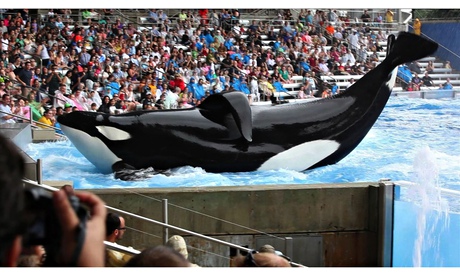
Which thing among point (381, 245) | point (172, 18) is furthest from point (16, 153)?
point (172, 18)

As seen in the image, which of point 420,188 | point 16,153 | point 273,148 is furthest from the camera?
point 273,148

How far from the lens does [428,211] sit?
721 cm

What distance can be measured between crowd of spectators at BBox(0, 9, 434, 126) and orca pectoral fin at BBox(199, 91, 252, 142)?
0.61 feet

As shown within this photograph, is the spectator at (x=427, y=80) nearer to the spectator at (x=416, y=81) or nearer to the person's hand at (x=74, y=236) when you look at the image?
the spectator at (x=416, y=81)

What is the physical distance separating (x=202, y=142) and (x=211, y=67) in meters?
0.77

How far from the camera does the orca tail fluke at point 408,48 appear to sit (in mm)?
7891

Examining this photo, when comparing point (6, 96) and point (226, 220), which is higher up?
point (6, 96)

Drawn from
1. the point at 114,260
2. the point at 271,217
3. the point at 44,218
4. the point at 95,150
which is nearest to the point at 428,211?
the point at 271,217

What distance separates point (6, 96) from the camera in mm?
7855

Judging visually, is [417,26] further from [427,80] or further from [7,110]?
[7,110]

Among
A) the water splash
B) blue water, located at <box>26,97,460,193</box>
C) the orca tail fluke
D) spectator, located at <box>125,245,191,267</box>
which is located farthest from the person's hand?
the orca tail fluke

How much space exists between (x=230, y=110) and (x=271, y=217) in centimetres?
142

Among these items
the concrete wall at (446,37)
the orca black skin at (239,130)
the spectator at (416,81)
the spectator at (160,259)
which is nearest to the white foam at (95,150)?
the orca black skin at (239,130)

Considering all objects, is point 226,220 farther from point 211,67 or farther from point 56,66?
point 56,66
